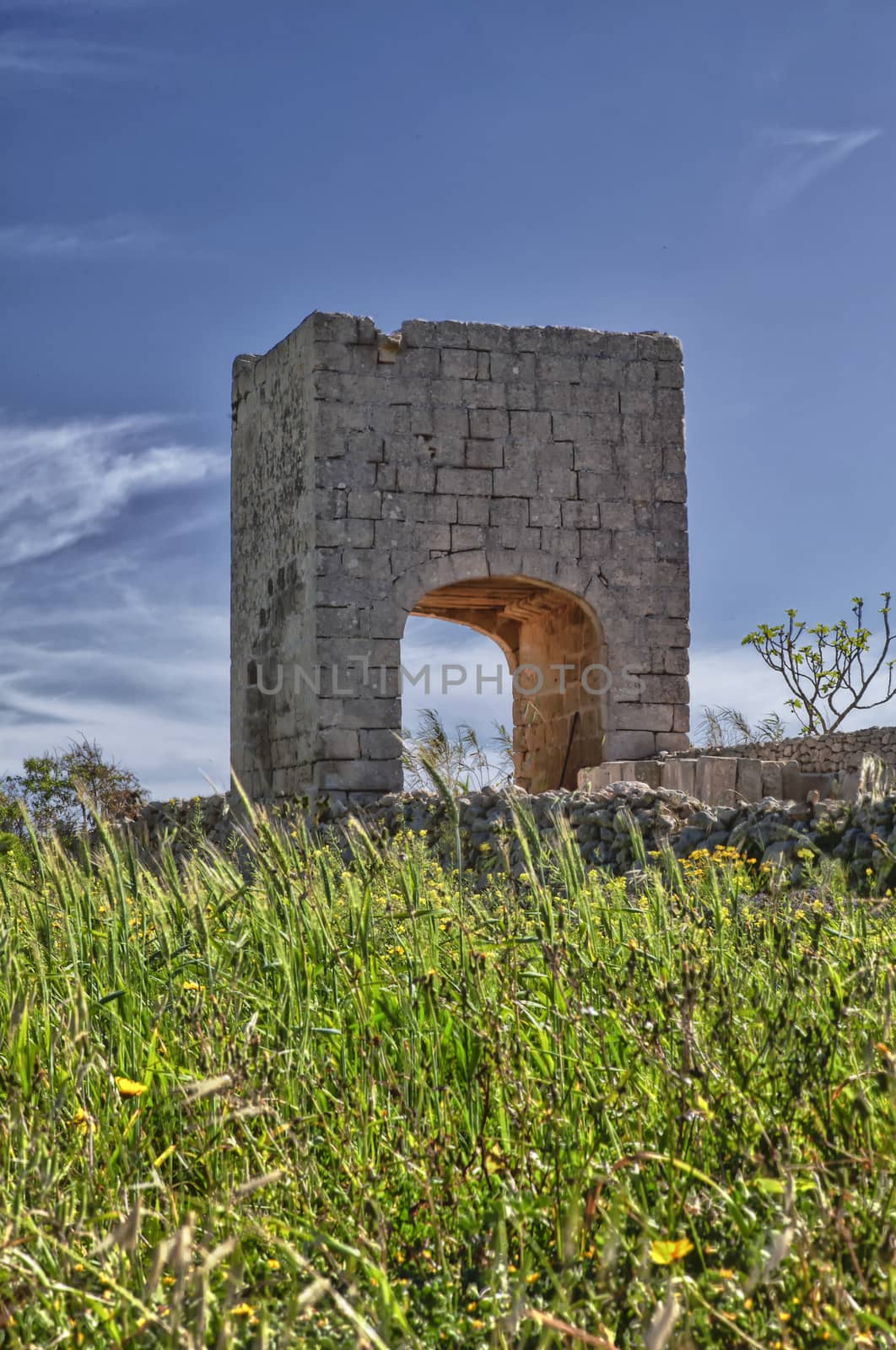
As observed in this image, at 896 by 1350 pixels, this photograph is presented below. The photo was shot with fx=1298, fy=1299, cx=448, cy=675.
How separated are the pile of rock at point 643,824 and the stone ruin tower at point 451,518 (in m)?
1.28

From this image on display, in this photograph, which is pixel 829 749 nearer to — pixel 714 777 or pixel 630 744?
pixel 630 744

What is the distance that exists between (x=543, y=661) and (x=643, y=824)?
536cm

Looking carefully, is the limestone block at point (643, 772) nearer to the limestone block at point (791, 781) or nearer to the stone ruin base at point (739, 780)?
the stone ruin base at point (739, 780)

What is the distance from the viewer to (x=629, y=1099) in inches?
102

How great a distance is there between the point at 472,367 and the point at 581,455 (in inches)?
51.6

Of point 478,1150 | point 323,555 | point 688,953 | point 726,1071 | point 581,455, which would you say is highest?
point 581,455

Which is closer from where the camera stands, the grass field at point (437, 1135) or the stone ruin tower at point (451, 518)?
the grass field at point (437, 1135)

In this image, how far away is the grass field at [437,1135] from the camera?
1.83 meters

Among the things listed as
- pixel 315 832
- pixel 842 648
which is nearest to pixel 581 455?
pixel 315 832

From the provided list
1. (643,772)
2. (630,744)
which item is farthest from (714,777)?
(630,744)

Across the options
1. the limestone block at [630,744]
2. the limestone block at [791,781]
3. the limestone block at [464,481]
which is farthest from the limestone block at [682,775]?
the limestone block at [464,481]

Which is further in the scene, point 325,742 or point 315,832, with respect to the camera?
point 325,742

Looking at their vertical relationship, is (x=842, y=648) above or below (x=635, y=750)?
above

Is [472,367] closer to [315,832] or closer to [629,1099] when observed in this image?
[315,832]
